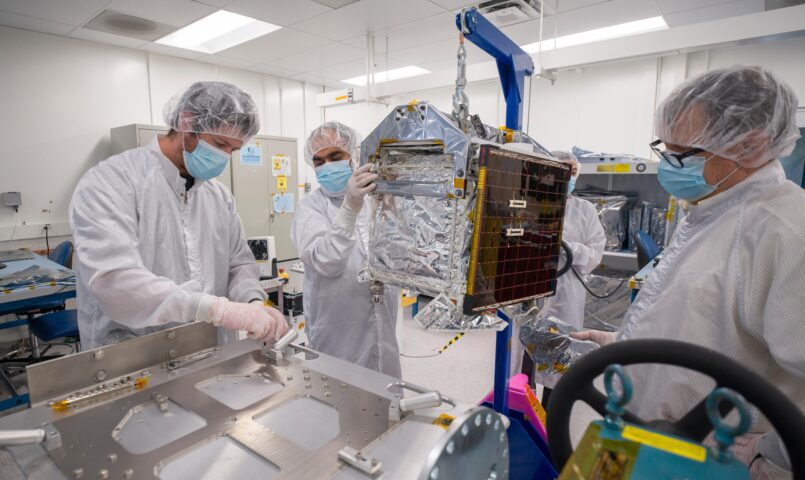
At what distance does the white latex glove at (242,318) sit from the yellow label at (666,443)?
0.84 metres

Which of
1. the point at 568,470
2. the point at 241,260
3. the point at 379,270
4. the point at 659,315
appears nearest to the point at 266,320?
the point at 379,270

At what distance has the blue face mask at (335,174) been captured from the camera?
1707mm

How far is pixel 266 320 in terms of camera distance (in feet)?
3.58

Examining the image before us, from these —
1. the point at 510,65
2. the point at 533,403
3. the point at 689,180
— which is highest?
the point at 510,65

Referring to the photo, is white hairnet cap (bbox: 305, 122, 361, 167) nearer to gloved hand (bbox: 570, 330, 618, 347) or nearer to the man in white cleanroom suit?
gloved hand (bbox: 570, 330, 618, 347)

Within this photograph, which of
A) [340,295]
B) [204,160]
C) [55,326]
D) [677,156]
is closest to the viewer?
[677,156]

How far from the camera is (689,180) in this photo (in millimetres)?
1055

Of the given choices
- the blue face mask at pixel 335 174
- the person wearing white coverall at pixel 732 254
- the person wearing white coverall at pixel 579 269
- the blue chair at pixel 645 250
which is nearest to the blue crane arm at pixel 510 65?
the person wearing white coverall at pixel 732 254

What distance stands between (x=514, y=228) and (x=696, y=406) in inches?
18.0

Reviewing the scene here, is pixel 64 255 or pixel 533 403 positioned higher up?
pixel 64 255

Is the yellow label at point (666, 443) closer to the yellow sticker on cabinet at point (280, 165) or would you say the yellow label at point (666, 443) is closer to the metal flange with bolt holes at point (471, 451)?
the metal flange with bolt holes at point (471, 451)

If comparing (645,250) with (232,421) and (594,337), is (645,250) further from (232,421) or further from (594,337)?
(232,421)

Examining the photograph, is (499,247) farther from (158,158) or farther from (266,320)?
(158,158)

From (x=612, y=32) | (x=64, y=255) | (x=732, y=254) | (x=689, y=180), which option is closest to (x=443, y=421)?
(x=732, y=254)
